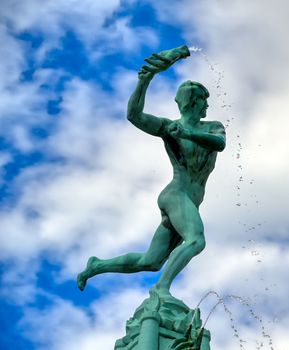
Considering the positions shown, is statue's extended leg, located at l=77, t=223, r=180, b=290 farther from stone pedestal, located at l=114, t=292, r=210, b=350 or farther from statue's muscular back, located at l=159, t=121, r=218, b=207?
stone pedestal, located at l=114, t=292, r=210, b=350

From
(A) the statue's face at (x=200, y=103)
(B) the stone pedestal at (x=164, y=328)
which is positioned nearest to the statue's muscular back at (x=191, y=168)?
(A) the statue's face at (x=200, y=103)

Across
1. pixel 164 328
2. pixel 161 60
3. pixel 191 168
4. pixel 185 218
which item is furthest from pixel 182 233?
pixel 161 60

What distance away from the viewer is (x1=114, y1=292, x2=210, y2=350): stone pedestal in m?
10.6

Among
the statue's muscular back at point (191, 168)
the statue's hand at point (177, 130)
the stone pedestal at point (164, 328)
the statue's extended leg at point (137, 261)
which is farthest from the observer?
the statue's muscular back at point (191, 168)

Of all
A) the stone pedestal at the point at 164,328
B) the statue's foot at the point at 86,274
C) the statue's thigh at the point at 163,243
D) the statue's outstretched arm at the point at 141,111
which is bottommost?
the stone pedestal at the point at 164,328

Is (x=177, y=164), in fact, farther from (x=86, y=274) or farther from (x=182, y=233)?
(x=86, y=274)

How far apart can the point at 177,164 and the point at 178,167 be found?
0.17 feet

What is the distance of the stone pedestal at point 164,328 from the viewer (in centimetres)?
1061

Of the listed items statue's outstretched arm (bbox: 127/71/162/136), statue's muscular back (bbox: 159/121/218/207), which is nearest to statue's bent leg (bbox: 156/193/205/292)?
statue's muscular back (bbox: 159/121/218/207)

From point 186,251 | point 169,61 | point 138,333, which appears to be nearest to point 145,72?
point 169,61

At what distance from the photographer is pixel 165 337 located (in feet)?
35.7

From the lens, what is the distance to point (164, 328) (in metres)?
11.0

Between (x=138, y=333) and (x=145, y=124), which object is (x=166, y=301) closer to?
(x=138, y=333)

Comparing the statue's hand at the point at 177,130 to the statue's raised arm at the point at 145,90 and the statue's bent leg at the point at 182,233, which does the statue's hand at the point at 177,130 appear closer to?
the statue's raised arm at the point at 145,90
